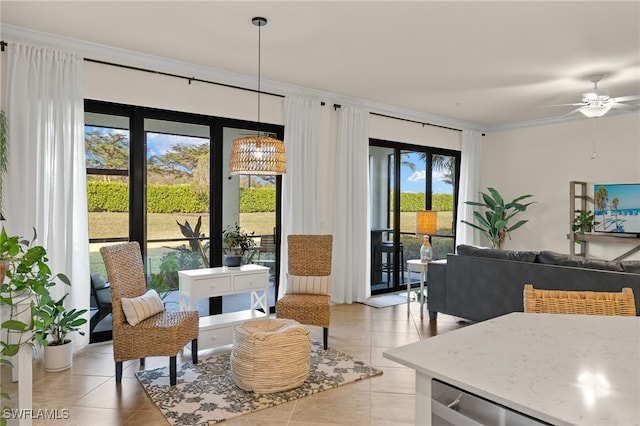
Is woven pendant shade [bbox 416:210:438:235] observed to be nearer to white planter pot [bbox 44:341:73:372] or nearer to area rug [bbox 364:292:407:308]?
area rug [bbox 364:292:407:308]

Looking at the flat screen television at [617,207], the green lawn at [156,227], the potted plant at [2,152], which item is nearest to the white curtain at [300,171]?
the green lawn at [156,227]

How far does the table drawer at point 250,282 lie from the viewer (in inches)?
160

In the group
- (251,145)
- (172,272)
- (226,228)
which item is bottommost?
(172,272)

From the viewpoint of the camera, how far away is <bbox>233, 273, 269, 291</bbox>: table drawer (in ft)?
13.4

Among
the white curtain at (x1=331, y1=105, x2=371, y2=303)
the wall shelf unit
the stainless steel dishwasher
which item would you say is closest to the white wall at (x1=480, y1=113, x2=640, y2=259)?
the wall shelf unit

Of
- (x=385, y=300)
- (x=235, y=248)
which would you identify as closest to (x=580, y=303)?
(x=235, y=248)

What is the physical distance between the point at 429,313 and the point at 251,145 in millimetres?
2837

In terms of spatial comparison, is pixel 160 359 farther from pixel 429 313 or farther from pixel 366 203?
pixel 366 203

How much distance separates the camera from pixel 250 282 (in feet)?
13.6

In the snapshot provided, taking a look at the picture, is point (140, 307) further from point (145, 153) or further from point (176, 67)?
point (176, 67)

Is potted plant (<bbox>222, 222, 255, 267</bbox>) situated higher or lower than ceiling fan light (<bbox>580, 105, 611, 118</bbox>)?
lower

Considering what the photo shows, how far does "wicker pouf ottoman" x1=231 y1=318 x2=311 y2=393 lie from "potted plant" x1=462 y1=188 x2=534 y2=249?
15.5 ft

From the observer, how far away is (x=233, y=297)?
16.5 ft

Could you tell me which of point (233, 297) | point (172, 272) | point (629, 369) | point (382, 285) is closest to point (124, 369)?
point (172, 272)
